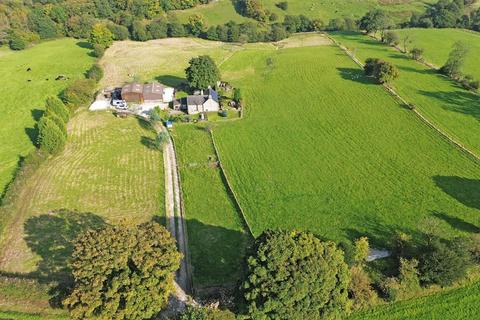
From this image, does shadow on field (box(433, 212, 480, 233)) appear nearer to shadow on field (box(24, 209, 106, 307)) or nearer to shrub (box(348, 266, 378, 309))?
shrub (box(348, 266, 378, 309))

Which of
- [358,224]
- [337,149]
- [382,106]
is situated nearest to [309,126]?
[337,149]

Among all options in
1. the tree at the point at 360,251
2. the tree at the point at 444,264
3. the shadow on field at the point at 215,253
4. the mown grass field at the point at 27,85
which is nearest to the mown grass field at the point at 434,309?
the tree at the point at 444,264

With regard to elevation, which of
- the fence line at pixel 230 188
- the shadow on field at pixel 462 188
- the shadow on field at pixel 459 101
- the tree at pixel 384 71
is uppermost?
the tree at pixel 384 71

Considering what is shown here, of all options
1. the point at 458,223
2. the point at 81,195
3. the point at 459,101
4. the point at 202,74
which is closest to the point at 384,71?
the point at 459,101

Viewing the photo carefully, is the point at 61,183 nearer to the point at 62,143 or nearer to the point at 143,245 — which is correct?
the point at 62,143

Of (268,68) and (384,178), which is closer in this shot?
(384,178)

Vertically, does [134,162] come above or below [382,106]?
Answer: below

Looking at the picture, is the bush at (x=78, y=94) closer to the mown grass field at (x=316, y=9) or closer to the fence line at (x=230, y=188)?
the fence line at (x=230, y=188)
